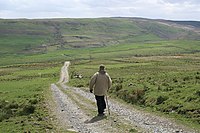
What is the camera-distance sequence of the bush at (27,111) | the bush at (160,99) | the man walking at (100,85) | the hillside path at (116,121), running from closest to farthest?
the hillside path at (116,121) → the man walking at (100,85) → the bush at (27,111) → the bush at (160,99)

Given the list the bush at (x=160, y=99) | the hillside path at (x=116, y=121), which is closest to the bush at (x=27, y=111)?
the hillside path at (x=116, y=121)

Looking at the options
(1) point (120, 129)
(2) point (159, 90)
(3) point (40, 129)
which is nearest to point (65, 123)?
(3) point (40, 129)

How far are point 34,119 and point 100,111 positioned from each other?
436 centimetres

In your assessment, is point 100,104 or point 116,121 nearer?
point 116,121

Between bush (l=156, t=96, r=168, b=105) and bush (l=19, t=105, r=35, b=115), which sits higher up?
bush (l=156, t=96, r=168, b=105)

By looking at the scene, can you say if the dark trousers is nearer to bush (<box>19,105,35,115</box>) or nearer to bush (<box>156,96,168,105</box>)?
bush (<box>156,96,168,105</box>)

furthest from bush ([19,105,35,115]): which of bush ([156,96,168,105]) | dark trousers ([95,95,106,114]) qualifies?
bush ([156,96,168,105])

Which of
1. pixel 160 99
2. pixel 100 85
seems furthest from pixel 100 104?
pixel 160 99

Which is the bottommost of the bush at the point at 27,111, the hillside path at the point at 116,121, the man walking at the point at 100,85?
the bush at the point at 27,111

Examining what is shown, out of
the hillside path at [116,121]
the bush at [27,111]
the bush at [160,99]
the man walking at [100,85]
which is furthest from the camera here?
the bush at [160,99]

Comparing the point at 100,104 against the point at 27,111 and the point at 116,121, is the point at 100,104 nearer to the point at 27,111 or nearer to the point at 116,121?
the point at 116,121

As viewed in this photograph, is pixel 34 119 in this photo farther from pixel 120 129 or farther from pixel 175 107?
pixel 175 107

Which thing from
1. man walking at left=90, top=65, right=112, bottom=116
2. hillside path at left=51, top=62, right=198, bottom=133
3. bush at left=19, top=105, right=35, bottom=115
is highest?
man walking at left=90, top=65, right=112, bottom=116

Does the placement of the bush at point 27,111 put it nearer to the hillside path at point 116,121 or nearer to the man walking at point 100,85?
the hillside path at point 116,121
